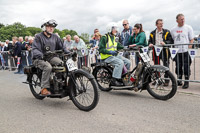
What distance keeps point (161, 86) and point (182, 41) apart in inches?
79.9

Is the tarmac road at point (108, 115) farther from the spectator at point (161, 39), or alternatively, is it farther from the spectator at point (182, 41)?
the spectator at point (161, 39)

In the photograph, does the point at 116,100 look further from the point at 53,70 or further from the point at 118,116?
the point at 53,70

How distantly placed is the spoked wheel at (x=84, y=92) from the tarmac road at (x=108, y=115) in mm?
154

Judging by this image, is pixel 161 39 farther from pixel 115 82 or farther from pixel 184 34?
pixel 115 82

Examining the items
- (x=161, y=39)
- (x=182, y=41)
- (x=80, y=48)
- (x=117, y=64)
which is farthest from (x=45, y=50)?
(x=80, y=48)

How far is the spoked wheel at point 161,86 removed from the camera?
4.79 m

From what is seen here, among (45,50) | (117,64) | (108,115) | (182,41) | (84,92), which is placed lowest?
(108,115)

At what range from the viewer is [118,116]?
388 centimetres

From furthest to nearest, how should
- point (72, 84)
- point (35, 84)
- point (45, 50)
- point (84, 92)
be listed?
1. point (35, 84)
2. point (45, 50)
3. point (72, 84)
4. point (84, 92)

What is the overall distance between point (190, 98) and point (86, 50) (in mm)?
5555

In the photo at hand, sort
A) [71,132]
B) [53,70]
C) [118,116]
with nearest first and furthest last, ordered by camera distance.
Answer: [71,132] < [118,116] < [53,70]

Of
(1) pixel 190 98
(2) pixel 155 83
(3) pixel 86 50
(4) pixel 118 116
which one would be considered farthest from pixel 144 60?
(3) pixel 86 50

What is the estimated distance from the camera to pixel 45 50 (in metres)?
4.81

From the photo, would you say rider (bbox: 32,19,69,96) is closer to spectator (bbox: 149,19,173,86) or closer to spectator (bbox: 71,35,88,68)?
spectator (bbox: 149,19,173,86)
